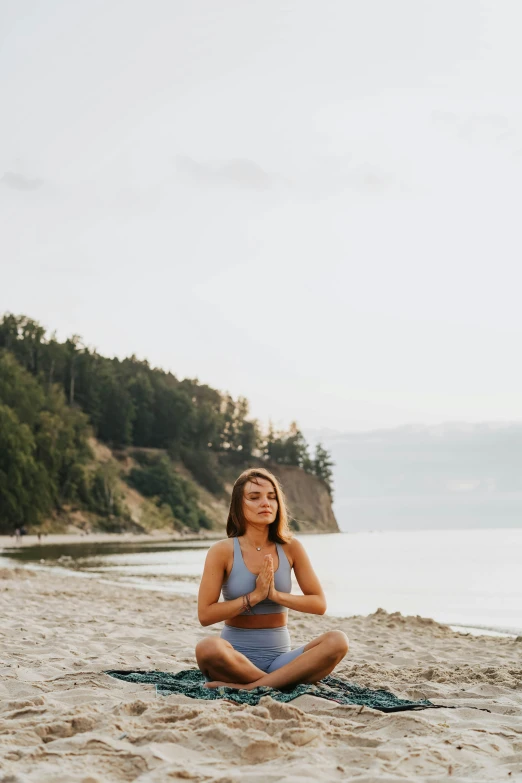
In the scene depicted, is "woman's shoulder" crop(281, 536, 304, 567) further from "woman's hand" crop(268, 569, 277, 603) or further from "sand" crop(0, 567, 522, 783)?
"sand" crop(0, 567, 522, 783)

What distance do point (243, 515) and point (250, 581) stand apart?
1.56ft

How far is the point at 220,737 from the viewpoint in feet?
13.6

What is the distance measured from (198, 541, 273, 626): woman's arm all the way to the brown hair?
0.21m

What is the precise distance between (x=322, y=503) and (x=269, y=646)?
133995 mm

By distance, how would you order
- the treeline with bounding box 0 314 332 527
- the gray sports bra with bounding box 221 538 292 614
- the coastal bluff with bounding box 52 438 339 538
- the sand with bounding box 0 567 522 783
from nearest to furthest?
the sand with bounding box 0 567 522 783
the gray sports bra with bounding box 221 538 292 614
the treeline with bounding box 0 314 332 527
the coastal bluff with bounding box 52 438 339 538

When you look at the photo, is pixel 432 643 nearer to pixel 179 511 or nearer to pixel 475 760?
pixel 475 760

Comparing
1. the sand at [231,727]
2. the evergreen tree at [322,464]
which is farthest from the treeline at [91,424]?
the sand at [231,727]

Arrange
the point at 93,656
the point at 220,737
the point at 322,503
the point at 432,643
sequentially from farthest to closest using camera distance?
the point at 322,503, the point at 432,643, the point at 93,656, the point at 220,737

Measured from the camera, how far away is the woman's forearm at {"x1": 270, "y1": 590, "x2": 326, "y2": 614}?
552 centimetres

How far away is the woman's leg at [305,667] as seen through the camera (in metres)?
5.56

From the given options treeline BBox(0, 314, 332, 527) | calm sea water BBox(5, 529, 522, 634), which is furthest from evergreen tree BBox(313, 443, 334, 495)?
calm sea water BBox(5, 529, 522, 634)

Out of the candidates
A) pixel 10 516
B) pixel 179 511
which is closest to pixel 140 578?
pixel 10 516

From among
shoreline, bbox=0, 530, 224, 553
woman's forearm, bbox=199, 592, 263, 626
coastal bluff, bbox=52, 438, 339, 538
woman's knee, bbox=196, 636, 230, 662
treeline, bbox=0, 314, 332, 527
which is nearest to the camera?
woman's knee, bbox=196, 636, 230, 662

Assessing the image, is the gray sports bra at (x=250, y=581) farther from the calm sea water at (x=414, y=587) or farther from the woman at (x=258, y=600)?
the calm sea water at (x=414, y=587)
